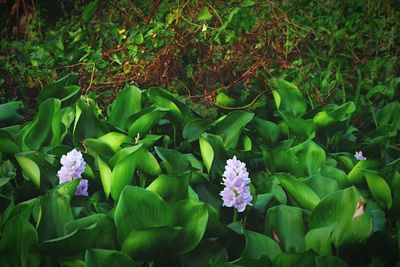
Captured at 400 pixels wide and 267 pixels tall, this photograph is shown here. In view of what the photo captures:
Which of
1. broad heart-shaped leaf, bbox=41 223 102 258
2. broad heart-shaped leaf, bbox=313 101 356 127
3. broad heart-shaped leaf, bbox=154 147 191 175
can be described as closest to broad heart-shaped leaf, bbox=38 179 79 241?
broad heart-shaped leaf, bbox=41 223 102 258

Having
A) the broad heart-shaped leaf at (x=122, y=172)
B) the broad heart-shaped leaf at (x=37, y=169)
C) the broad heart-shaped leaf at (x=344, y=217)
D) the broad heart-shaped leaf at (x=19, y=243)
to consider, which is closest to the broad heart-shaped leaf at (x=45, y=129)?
the broad heart-shaped leaf at (x=37, y=169)

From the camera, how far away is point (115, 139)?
2688mm

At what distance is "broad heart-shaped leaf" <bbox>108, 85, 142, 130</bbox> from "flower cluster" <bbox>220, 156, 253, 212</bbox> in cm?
89

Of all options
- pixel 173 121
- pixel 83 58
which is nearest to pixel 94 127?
pixel 173 121

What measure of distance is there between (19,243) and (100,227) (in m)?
0.25

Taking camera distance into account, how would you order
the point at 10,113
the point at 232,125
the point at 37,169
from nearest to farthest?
the point at 37,169 < the point at 232,125 < the point at 10,113

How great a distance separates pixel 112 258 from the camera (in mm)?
1876

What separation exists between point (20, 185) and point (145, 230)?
2.82ft

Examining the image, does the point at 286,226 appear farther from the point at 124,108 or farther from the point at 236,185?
the point at 124,108

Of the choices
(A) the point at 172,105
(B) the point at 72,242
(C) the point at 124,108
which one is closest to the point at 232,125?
(A) the point at 172,105

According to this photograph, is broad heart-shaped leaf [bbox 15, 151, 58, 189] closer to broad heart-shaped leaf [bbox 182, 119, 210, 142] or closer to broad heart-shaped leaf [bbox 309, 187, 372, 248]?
broad heart-shaped leaf [bbox 182, 119, 210, 142]

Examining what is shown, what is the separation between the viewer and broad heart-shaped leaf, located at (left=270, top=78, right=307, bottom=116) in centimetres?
320

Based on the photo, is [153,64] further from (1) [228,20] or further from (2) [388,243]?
(2) [388,243]

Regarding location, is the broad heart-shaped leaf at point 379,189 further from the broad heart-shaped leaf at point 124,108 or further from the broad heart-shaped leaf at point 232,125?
the broad heart-shaped leaf at point 124,108
